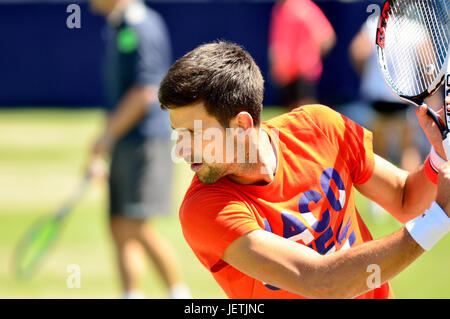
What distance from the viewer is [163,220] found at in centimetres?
855

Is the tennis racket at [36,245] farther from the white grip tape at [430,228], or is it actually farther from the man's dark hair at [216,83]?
the white grip tape at [430,228]

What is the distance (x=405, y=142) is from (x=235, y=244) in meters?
A: 6.98

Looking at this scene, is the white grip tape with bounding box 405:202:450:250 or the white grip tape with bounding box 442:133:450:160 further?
the white grip tape with bounding box 442:133:450:160

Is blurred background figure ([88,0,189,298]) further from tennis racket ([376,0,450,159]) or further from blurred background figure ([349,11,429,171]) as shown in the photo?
blurred background figure ([349,11,429,171])

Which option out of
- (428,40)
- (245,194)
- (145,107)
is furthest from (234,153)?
(145,107)

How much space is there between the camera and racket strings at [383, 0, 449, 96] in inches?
122

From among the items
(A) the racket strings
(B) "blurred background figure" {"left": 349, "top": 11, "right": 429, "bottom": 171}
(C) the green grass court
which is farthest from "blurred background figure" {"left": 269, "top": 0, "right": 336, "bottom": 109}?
(A) the racket strings

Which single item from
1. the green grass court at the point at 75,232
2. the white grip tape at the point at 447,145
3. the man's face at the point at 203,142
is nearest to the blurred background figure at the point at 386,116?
the green grass court at the point at 75,232

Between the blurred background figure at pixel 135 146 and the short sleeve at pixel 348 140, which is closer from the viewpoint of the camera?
the short sleeve at pixel 348 140

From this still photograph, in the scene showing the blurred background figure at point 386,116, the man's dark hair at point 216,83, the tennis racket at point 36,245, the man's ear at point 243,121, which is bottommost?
the tennis racket at point 36,245

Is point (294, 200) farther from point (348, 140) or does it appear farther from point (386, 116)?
point (386, 116)

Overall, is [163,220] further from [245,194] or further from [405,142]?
[245,194]

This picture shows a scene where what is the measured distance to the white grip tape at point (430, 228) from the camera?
249 centimetres

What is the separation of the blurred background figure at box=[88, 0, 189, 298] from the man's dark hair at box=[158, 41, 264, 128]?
2.95 meters
